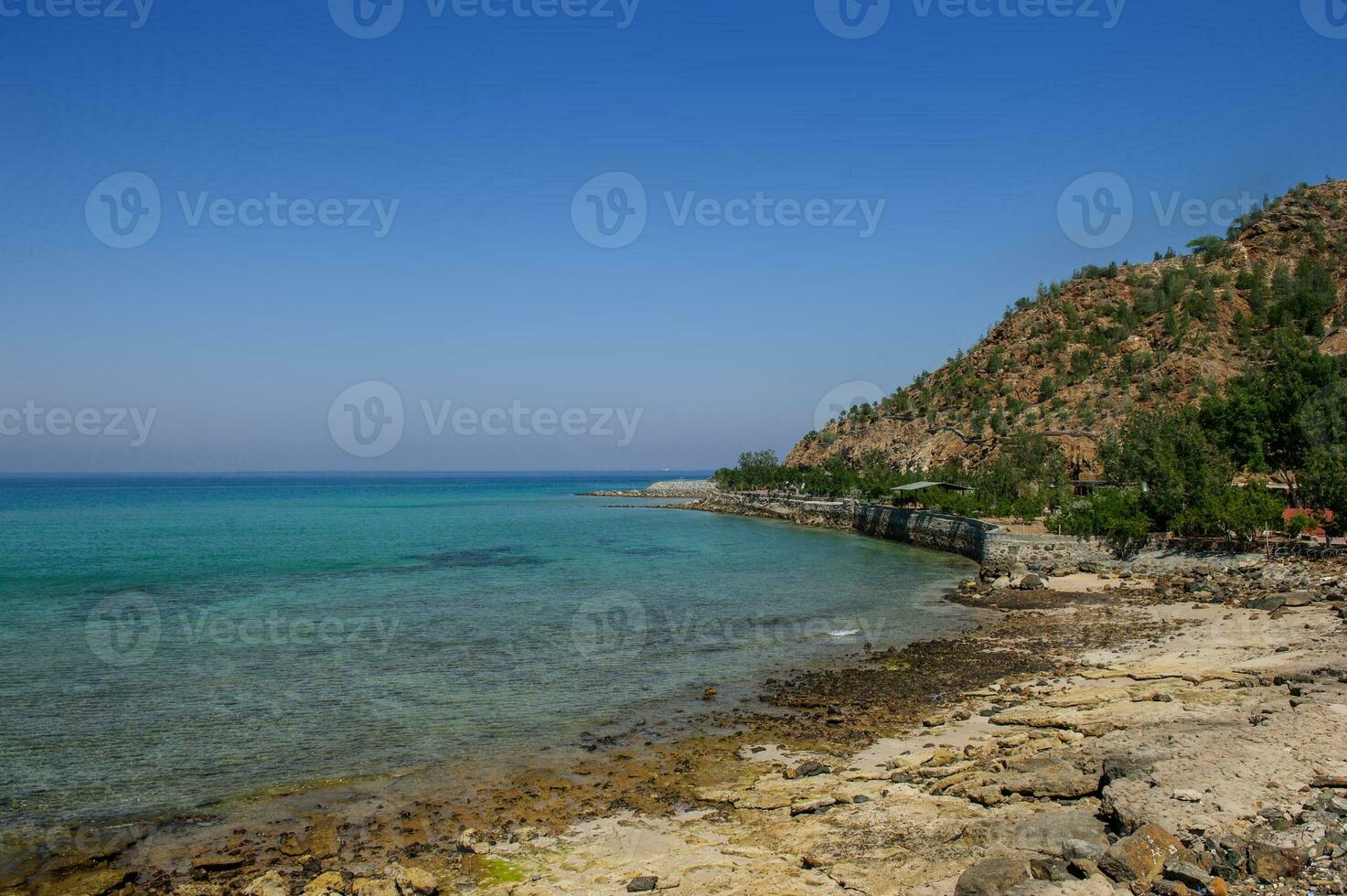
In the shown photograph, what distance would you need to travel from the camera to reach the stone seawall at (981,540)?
120ft

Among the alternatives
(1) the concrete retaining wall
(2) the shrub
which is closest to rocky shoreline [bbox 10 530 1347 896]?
(2) the shrub

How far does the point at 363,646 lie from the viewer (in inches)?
982

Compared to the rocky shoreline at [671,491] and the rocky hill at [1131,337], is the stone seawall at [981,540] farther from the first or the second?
the rocky shoreline at [671,491]

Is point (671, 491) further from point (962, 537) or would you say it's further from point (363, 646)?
point (363, 646)

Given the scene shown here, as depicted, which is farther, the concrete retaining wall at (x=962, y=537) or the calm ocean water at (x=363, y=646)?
the concrete retaining wall at (x=962, y=537)

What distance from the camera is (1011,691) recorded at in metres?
17.7

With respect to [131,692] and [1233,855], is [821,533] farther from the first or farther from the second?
[1233,855]

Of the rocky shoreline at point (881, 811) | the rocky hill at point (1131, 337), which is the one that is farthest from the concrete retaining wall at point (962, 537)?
the rocky shoreline at point (881, 811)

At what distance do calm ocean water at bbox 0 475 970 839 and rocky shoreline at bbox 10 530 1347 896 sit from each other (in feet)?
6.77

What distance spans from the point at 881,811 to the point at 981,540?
121 feet

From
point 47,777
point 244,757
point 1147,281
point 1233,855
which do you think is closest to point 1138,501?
point 1233,855

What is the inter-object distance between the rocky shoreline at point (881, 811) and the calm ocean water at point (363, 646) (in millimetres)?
2064

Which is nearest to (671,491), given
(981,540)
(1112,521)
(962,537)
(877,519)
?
(877,519)

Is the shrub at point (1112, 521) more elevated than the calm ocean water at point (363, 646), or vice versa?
the shrub at point (1112, 521)
